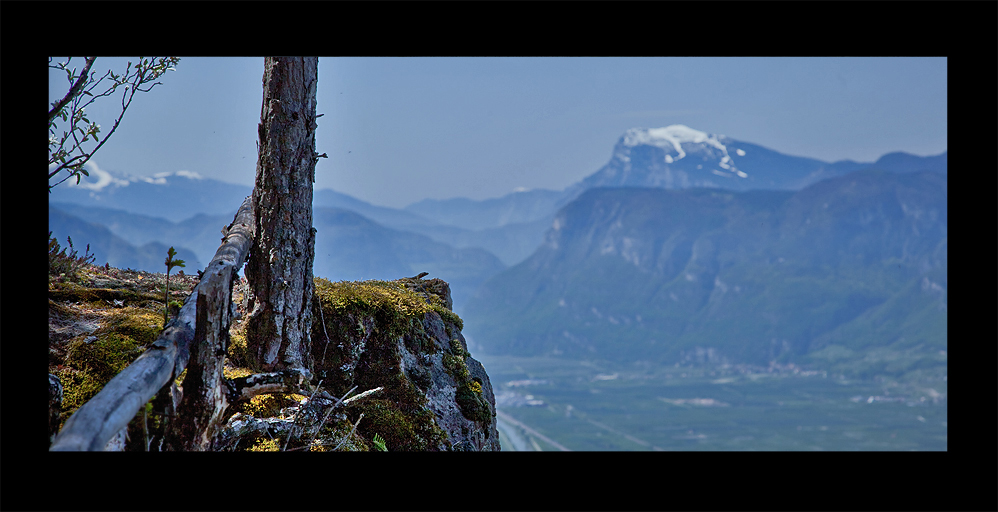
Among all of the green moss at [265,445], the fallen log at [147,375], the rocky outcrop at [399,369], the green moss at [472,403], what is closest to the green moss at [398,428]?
the rocky outcrop at [399,369]

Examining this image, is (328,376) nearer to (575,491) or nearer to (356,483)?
(356,483)

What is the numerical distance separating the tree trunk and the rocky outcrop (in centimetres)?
60

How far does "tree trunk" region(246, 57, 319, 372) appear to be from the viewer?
538 centimetres

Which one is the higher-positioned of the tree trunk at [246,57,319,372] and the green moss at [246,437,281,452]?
the tree trunk at [246,57,319,372]

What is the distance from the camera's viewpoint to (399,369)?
6.61 meters

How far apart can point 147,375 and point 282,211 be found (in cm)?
239

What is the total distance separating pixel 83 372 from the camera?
457 centimetres

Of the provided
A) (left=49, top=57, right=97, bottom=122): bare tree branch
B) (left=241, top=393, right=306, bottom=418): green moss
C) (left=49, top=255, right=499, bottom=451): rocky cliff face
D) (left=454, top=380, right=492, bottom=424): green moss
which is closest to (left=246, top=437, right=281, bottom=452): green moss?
(left=49, top=255, right=499, bottom=451): rocky cliff face

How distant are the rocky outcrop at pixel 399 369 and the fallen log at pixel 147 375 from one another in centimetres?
142

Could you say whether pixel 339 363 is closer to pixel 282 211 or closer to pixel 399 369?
pixel 399 369

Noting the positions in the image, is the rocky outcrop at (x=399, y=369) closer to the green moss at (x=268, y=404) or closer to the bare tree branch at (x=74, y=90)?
the green moss at (x=268, y=404)

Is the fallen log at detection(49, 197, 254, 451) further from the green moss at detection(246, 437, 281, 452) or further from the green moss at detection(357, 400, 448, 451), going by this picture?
the green moss at detection(357, 400, 448, 451)

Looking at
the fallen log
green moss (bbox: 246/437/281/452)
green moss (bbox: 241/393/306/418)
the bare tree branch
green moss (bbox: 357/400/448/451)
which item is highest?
the bare tree branch
